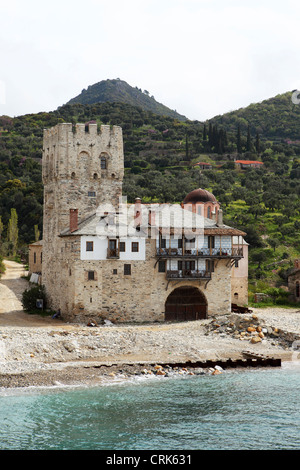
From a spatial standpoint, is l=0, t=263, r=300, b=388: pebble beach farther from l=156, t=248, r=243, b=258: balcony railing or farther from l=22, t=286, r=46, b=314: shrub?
l=156, t=248, r=243, b=258: balcony railing

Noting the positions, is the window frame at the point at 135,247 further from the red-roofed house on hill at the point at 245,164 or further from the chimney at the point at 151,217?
the red-roofed house on hill at the point at 245,164

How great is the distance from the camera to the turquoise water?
21359mm

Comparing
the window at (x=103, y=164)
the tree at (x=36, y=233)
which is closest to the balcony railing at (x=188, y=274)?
the window at (x=103, y=164)

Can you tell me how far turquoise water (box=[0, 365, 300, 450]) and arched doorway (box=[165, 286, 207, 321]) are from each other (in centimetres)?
1360

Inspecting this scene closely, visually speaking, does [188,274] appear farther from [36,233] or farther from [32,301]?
[36,233]

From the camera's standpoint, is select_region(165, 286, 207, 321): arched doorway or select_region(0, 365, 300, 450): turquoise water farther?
select_region(165, 286, 207, 321): arched doorway

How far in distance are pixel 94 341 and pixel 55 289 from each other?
11.8 meters

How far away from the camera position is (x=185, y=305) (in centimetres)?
4419

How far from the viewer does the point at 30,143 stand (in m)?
112

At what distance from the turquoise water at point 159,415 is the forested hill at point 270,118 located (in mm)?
119068

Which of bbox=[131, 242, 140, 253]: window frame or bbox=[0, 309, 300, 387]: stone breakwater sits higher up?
bbox=[131, 242, 140, 253]: window frame

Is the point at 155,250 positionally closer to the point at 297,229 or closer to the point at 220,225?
the point at 220,225

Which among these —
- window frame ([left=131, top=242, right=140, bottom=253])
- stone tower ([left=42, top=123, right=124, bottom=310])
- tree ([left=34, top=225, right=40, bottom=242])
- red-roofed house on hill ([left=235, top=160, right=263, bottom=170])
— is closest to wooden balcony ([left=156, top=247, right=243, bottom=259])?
window frame ([left=131, top=242, right=140, bottom=253])

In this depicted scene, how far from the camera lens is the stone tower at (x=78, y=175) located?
45812 mm
